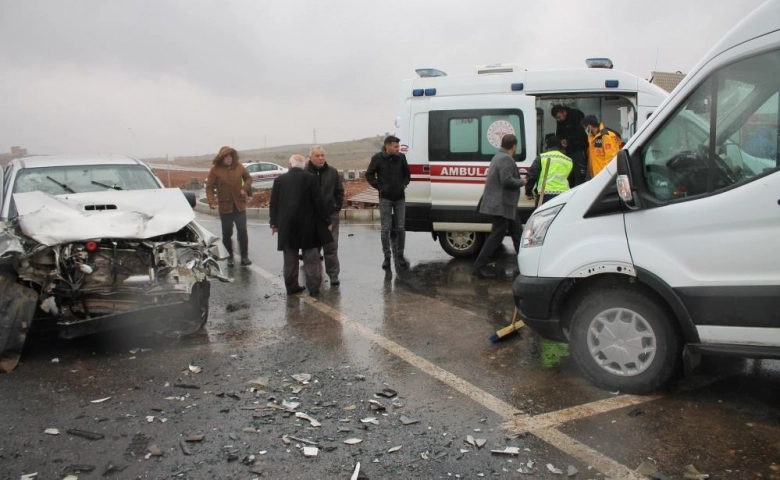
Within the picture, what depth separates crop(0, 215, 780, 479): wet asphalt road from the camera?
3.26 m

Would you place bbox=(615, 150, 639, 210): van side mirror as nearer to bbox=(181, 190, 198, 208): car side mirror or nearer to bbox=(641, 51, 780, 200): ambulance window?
bbox=(641, 51, 780, 200): ambulance window

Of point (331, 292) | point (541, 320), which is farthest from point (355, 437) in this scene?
point (331, 292)

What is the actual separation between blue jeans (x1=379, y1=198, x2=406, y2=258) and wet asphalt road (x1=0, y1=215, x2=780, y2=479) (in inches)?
94.4

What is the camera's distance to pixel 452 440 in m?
3.51

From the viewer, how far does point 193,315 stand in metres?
5.45

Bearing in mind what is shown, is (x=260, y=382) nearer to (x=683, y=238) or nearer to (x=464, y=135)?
(x=683, y=238)

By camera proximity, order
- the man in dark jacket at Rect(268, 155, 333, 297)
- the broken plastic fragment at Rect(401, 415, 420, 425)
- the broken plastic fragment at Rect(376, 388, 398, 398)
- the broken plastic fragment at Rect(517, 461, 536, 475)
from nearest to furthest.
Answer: the broken plastic fragment at Rect(517, 461, 536, 475), the broken plastic fragment at Rect(401, 415, 420, 425), the broken plastic fragment at Rect(376, 388, 398, 398), the man in dark jacket at Rect(268, 155, 333, 297)

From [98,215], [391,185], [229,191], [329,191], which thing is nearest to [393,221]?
[391,185]

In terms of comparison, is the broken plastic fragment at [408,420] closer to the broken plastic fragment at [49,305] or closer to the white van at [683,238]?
the white van at [683,238]

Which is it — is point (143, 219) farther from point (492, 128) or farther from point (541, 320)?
point (492, 128)

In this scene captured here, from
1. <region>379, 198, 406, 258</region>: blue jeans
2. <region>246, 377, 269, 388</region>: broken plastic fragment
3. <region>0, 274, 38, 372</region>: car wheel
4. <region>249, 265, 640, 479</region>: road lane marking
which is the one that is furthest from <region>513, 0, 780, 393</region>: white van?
<region>379, 198, 406, 258</region>: blue jeans

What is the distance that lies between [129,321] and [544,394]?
3.37m

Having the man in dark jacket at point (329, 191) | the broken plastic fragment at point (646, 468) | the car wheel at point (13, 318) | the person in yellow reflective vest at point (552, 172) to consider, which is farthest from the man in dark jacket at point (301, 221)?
the broken plastic fragment at point (646, 468)

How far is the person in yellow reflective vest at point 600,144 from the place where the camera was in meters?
7.41
